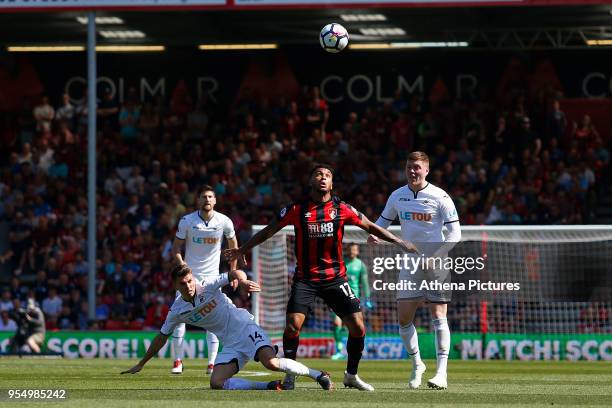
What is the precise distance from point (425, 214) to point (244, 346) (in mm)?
2288

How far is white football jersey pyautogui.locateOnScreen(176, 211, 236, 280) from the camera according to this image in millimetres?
16422

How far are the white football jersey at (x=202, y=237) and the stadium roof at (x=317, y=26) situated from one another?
9.72 m

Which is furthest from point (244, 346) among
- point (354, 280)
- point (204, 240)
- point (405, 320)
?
point (354, 280)

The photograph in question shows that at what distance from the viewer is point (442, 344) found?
12.7 m

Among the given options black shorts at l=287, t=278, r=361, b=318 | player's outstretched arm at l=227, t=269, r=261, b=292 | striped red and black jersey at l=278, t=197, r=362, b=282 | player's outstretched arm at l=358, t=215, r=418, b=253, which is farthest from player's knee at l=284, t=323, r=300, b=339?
player's outstretched arm at l=358, t=215, r=418, b=253

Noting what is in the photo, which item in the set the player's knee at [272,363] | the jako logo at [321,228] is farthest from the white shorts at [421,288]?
the player's knee at [272,363]

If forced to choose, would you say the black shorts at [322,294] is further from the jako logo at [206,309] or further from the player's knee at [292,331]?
the jako logo at [206,309]

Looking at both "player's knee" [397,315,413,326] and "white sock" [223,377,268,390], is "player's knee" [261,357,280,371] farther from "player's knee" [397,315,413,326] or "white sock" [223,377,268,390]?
"player's knee" [397,315,413,326]

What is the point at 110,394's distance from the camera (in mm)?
11492

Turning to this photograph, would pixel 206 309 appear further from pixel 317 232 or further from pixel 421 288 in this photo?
pixel 421 288

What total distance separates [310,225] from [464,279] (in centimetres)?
1005

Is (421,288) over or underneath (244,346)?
over

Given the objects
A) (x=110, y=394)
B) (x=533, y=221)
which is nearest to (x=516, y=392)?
(x=110, y=394)

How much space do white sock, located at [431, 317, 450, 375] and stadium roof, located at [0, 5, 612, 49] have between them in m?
13.0
